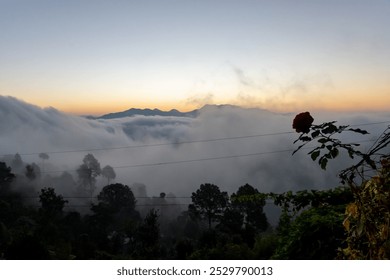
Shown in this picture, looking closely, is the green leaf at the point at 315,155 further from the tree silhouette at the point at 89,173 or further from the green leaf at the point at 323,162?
the tree silhouette at the point at 89,173

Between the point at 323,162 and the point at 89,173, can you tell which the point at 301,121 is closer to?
the point at 323,162

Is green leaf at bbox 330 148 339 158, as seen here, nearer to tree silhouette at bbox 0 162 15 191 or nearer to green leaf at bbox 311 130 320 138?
green leaf at bbox 311 130 320 138

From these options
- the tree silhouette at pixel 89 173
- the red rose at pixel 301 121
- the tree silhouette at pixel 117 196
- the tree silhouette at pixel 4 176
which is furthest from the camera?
the tree silhouette at pixel 89 173

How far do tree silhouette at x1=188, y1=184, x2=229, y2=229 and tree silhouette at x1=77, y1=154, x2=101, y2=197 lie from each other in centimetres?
6207

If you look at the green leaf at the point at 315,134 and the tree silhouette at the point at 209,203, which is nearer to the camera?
the green leaf at the point at 315,134

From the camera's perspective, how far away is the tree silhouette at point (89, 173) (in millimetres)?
120850

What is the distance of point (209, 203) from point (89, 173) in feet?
230

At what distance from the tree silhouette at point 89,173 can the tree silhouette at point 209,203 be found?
2444 inches

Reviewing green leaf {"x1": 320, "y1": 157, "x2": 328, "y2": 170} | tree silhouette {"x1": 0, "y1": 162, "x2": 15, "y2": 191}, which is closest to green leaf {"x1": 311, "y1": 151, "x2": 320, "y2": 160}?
green leaf {"x1": 320, "y1": 157, "x2": 328, "y2": 170}

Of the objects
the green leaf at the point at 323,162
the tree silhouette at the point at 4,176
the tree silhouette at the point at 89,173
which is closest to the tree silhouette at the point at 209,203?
the tree silhouette at the point at 4,176

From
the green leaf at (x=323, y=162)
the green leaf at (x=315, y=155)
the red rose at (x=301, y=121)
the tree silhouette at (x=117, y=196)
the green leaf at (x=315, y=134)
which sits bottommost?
the tree silhouette at (x=117, y=196)
